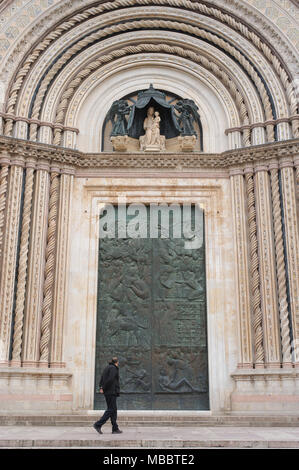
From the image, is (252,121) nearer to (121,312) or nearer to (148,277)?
(148,277)

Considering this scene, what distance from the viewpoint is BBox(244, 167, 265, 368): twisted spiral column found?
1185 cm

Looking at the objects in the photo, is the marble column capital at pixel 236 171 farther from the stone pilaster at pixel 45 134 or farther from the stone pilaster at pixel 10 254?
the stone pilaster at pixel 10 254

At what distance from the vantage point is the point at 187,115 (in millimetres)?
13820

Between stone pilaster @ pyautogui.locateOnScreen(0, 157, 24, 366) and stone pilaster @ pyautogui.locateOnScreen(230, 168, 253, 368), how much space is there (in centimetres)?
522

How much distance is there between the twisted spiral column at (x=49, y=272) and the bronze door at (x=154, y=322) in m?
1.21

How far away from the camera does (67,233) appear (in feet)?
41.9

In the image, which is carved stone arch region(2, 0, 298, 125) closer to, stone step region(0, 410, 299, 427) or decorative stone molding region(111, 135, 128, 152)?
decorative stone molding region(111, 135, 128, 152)

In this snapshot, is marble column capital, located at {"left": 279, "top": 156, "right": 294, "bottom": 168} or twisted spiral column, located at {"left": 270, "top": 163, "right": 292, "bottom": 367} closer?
twisted spiral column, located at {"left": 270, "top": 163, "right": 292, "bottom": 367}

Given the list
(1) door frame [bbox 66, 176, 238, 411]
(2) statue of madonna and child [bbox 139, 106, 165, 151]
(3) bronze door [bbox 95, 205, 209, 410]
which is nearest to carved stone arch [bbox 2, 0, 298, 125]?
(2) statue of madonna and child [bbox 139, 106, 165, 151]

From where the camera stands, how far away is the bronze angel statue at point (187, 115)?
13.7 meters

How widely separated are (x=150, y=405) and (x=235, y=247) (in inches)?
165

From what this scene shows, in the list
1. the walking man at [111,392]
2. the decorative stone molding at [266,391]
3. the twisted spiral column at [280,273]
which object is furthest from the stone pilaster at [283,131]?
the walking man at [111,392]
